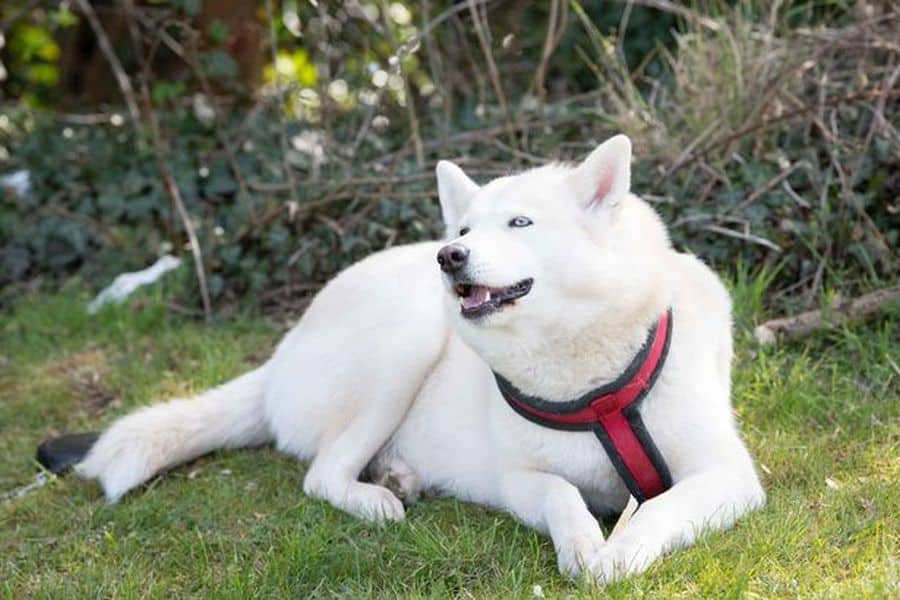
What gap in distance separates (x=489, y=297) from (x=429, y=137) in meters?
3.91

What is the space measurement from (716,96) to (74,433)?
319 cm

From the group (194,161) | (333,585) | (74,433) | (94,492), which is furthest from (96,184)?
(333,585)

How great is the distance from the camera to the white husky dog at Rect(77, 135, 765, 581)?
3.13 meters

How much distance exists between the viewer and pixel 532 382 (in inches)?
130

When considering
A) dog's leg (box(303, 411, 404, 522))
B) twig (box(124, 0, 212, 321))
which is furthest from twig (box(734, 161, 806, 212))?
twig (box(124, 0, 212, 321))

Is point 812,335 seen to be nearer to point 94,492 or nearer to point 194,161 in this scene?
point 94,492

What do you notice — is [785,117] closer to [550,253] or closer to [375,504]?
[550,253]

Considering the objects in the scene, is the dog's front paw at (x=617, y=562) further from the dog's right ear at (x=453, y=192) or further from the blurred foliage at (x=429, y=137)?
the blurred foliage at (x=429, y=137)

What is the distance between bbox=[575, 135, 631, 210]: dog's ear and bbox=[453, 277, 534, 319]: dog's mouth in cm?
30

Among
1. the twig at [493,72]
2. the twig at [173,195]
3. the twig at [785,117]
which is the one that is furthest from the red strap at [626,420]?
the twig at [173,195]

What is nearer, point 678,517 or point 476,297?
point 678,517

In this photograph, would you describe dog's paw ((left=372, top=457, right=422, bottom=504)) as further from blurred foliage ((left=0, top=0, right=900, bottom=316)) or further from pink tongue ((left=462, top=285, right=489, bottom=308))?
blurred foliage ((left=0, top=0, right=900, bottom=316))

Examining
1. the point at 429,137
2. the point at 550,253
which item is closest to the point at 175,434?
the point at 550,253

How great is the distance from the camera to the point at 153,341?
5.61 m
